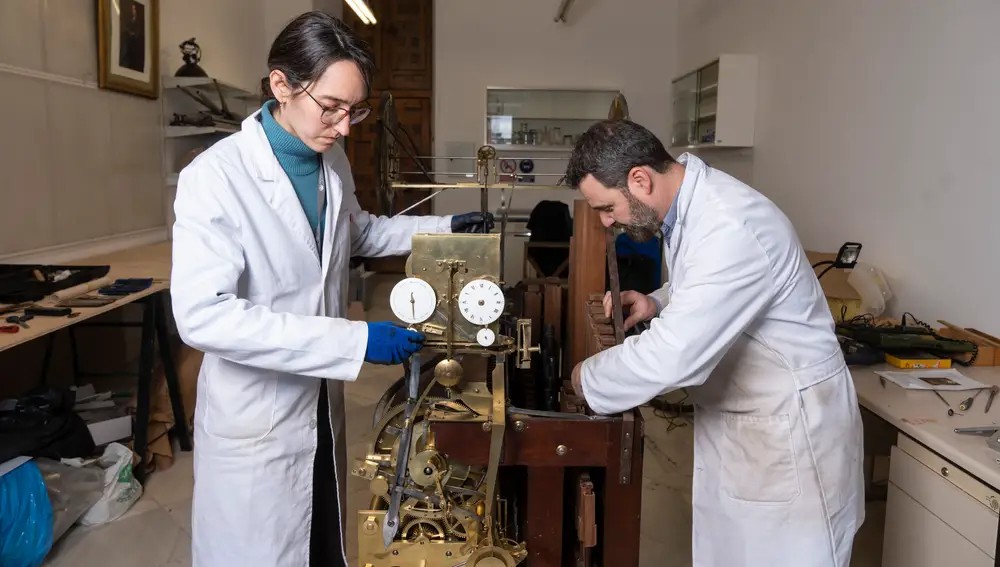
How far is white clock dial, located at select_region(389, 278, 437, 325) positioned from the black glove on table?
0.47 meters

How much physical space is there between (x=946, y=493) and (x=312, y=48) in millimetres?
1580

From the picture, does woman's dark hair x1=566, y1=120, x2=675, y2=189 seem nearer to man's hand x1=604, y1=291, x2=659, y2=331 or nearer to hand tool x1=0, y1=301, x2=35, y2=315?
man's hand x1=604, y1=291, x2=659, y2=331

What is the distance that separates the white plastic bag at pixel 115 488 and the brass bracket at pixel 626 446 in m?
2.03

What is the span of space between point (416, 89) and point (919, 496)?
6.06 m

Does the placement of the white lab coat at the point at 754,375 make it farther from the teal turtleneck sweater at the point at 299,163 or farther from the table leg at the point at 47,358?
the table leg at the point at 47,358

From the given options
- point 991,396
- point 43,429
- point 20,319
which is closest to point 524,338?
point 991,396

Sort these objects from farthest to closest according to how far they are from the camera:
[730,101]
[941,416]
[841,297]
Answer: [730,101]
[841,297]
[941,416]

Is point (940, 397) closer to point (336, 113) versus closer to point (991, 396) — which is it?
point (991, 396)

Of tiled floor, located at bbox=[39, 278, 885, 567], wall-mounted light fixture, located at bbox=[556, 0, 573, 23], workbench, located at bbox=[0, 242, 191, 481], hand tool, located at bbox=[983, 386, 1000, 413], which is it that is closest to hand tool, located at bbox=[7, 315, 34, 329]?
workbench, located at bbox=[0, 242, 191, 481]

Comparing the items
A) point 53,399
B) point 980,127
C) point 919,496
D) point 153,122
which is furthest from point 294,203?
point 153,122

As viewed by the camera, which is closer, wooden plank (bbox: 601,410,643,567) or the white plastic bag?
wooden plank (bbox: 601,410,643,567)

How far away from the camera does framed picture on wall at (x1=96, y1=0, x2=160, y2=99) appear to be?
3338 millimetres

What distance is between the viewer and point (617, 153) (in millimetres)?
1329

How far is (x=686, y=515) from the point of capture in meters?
2.66
